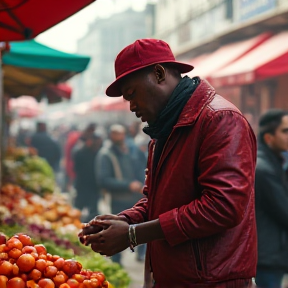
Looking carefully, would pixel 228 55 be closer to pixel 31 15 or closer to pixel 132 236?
pixel 31 15

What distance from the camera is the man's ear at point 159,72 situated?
254cm

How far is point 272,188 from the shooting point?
4426 mm

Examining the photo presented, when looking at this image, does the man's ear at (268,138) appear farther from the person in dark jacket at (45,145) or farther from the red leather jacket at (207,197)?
the person in dark jacket at (45,145)

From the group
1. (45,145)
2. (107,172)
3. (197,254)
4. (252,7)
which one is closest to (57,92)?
(45,145)

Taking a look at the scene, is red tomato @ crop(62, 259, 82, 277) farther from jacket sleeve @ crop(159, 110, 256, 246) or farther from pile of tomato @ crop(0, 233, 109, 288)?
jacket sleeve @ crop(159, 110, 256, 246)

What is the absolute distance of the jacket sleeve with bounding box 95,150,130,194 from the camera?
28.6 feet

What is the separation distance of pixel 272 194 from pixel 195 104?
2164 millimetres

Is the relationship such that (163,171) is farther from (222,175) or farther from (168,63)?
(168,63)

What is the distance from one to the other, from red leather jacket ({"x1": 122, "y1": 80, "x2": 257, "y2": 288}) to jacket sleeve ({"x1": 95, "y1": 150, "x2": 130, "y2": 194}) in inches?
240

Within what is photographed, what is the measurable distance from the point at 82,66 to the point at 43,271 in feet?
14.2

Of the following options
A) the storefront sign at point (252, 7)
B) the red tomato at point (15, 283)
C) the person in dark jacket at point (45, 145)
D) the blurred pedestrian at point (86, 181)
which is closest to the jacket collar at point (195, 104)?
the red tomato at point (15, 283)

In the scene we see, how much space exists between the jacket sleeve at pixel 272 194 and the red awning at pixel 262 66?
5.91 meters

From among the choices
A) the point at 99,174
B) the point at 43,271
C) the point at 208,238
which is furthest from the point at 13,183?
the point at 208,238

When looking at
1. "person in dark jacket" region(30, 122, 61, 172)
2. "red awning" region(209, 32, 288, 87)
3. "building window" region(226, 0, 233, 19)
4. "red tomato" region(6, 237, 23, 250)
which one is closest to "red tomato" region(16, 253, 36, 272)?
"red tomato" region(6, 237, 23, 250)
